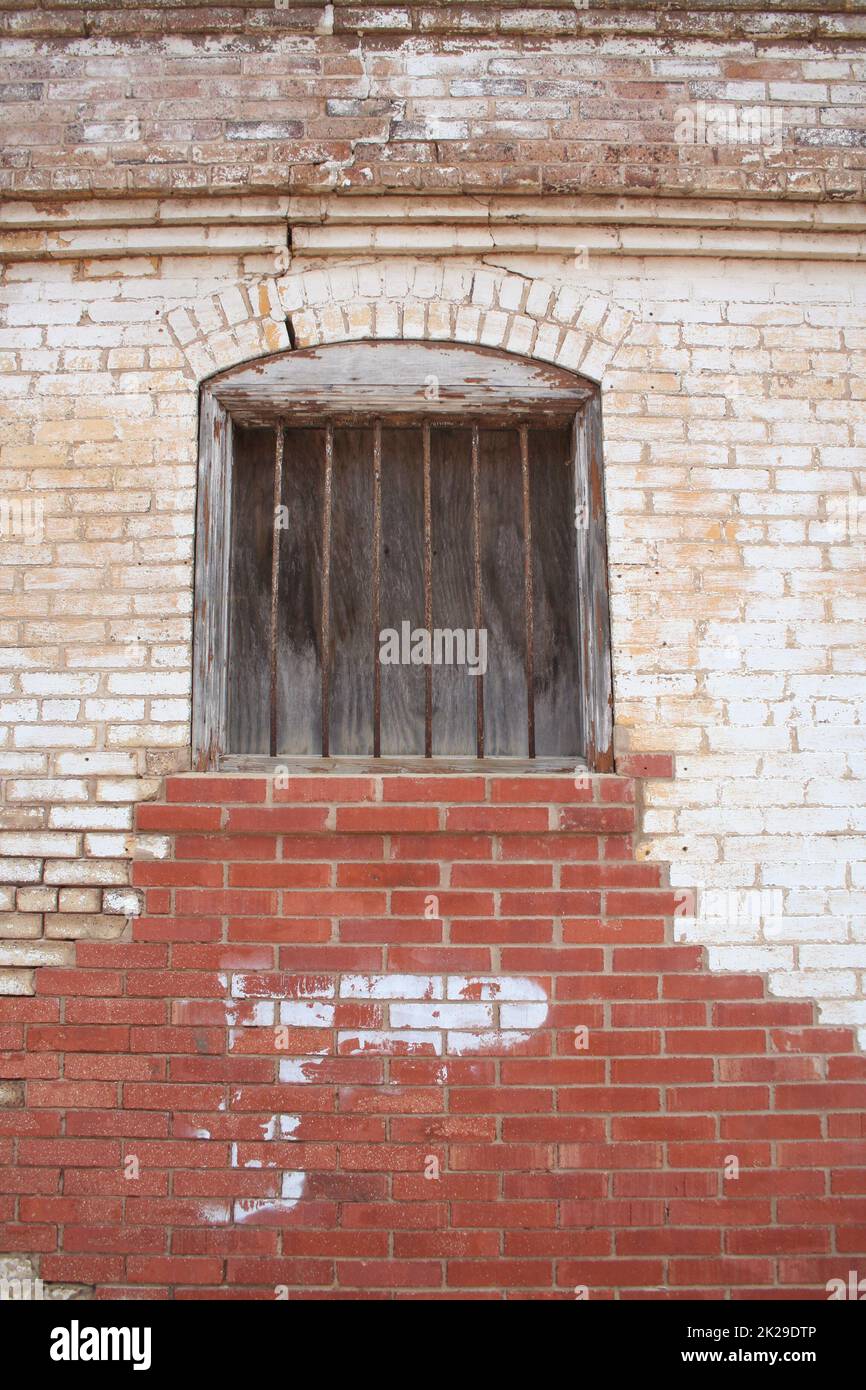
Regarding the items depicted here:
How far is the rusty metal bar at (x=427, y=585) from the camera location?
3008mm

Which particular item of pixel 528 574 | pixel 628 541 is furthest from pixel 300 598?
pixel 628 541

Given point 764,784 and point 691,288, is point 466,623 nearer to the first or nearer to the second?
point 764,784

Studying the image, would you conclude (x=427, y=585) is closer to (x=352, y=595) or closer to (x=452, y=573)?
(x=452, y=573)

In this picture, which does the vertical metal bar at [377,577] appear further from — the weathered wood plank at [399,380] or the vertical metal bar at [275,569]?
the vertical metal bar at [275,569]

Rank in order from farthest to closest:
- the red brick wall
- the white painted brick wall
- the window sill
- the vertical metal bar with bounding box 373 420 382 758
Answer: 1. the vertical metal bar with bounding box 373 420 382 758
2. the window sill
3. the white painted brick wall
4. the red brick wall

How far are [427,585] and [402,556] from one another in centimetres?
13

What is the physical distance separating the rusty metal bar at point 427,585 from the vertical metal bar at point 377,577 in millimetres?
143

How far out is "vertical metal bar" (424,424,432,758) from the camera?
3008mm

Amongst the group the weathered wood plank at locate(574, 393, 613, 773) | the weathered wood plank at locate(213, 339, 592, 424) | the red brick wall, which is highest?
the weathered wood plank at locate(213, 339, 592, 424)

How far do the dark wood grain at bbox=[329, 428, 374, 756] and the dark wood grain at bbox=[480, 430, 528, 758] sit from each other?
0.37 m

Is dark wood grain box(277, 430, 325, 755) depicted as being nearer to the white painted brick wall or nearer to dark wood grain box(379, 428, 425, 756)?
dark wood grain box(379, 428, 425, 756)

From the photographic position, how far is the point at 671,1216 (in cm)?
262

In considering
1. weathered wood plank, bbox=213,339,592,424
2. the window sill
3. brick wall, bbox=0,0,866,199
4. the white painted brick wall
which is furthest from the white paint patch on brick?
brick wall, bbox=0,0,866,199

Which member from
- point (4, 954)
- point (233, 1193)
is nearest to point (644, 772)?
point (233, 1193)
